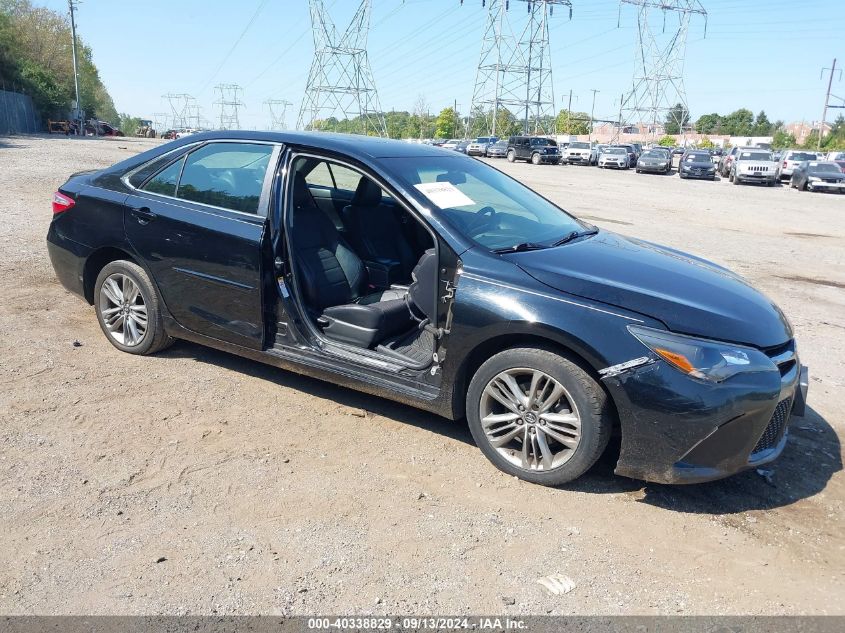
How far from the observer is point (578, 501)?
3.43 m

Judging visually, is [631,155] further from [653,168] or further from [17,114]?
[17,114]

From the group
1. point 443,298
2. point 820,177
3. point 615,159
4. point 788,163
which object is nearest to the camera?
point 443,298

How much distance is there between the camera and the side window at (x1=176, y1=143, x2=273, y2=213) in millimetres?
4402

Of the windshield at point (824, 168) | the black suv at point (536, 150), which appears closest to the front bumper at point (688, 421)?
the windshield at point (824, 168)

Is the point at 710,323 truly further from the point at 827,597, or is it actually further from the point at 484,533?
the point at 484,533

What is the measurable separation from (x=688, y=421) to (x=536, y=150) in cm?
4362

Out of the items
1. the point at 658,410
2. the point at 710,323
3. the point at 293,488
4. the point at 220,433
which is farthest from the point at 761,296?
the point at 220,433

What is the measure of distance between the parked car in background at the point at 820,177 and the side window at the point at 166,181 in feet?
102

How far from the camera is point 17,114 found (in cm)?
5609

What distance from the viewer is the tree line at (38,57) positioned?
58.2 metres

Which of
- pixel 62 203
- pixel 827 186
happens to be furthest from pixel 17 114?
pixel 62 203

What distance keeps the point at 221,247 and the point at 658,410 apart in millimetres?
2767

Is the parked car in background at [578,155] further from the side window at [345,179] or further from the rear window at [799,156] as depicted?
the side window at [345,179]

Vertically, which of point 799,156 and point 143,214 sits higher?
point 799,156
